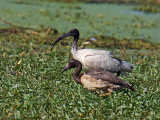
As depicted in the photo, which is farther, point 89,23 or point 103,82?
point 89,23

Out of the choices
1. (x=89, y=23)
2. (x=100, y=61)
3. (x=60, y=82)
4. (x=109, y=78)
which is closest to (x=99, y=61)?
(x=100, y=61)

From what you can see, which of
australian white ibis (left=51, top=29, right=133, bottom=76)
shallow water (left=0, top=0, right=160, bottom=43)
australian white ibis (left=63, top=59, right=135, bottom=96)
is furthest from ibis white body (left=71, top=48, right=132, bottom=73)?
shallow water (left=0, top=0, right=160, bottom=43)

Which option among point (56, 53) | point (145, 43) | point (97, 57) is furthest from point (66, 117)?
point (145, 43)

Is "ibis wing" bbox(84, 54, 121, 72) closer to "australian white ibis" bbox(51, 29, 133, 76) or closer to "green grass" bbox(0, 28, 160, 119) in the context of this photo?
"australian white ibis" bbox(51, 29, 133, 76)

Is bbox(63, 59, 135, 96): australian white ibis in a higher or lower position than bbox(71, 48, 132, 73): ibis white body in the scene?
lower

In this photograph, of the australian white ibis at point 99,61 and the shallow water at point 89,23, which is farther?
the shallow water at point 89,23

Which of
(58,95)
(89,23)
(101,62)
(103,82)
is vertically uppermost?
(101,62)

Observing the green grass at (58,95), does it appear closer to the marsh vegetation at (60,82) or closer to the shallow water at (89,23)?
the marsh vegetation at (60,82)

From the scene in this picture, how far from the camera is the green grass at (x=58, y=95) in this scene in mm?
3977

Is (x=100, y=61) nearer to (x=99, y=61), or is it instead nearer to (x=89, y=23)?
(x=99, y=61)

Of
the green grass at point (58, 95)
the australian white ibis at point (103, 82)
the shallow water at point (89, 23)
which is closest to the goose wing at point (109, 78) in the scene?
the australian white ibis at point (103, 82)

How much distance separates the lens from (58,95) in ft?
14.5

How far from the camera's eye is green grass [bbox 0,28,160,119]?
13.0ft

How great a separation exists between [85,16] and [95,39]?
443 cm
